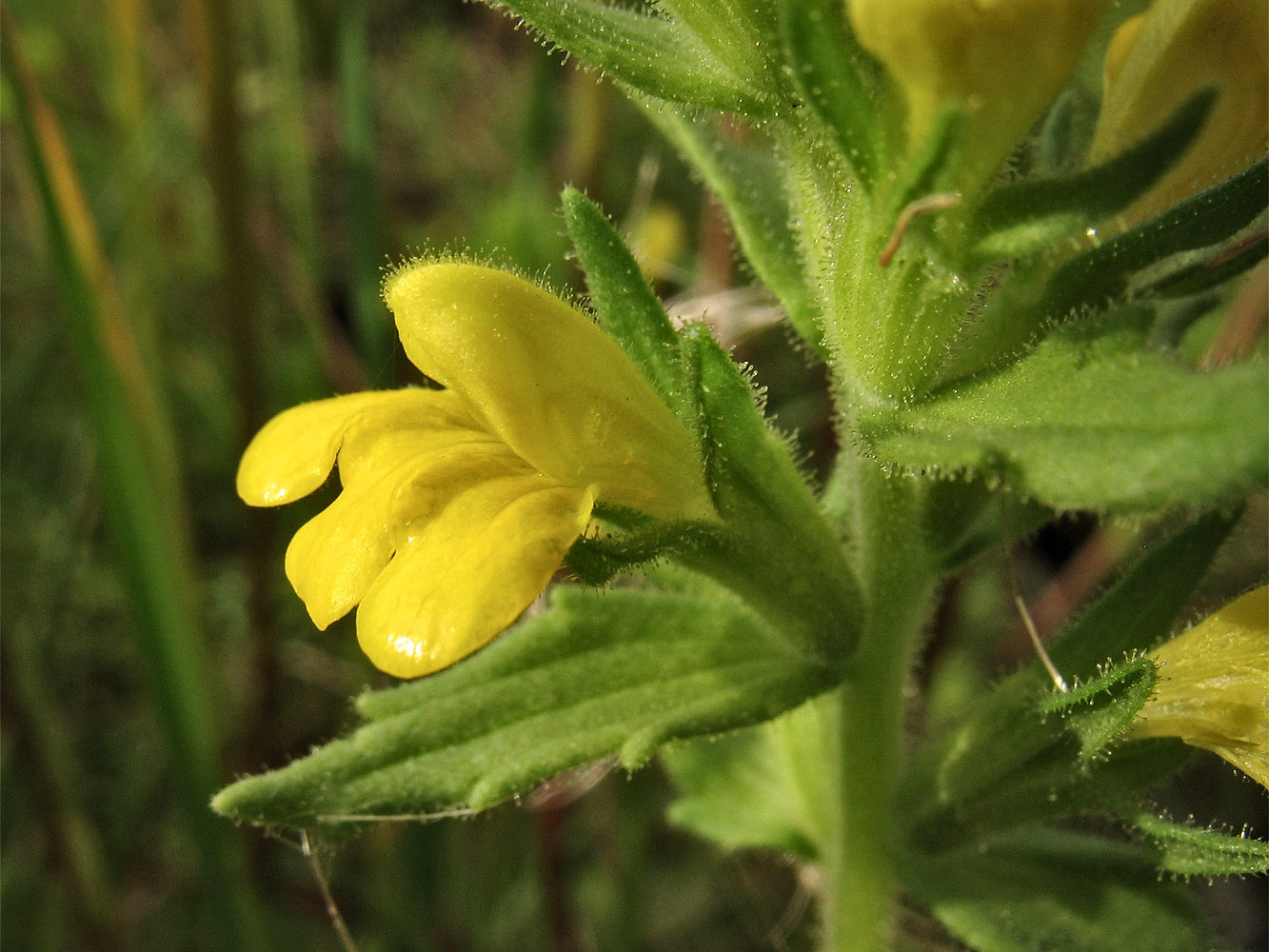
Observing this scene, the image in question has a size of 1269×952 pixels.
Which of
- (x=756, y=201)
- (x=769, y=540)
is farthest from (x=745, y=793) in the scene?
(x=756, y=201)

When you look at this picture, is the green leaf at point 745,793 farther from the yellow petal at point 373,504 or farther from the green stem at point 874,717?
the yellow petal at point 373,504

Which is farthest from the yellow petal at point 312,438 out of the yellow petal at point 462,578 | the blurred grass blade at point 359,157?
the blurred grass blade at point 359,157

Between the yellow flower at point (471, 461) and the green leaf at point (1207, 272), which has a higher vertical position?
the yellow flower at point (471, 461)

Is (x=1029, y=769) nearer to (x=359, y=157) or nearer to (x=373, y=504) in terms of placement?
(x=373, y=504)

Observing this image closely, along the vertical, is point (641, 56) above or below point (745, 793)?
above

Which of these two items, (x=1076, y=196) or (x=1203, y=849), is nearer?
(x=1076, y=196)

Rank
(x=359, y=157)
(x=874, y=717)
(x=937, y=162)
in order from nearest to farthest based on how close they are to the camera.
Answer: (x=937, y=162) → (x=874, y=717) → (x=359, y=157)

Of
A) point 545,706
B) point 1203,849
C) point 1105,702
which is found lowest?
point 1203,849
